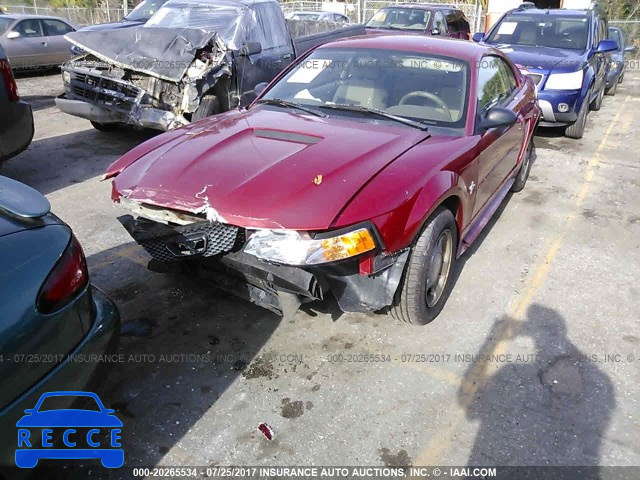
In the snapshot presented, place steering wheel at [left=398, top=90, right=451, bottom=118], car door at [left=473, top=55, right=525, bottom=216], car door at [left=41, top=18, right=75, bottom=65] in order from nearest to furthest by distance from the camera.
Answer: steering wheel at [left=398, top=90, right=451, bottom=118]
car door at [left=473, top=55, right=525, bottom=216]
car door at [left=41, top=18, right=75, bottom=65]

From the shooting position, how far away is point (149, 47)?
6.58 meters

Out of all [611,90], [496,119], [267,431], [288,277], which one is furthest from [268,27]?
[611,90]

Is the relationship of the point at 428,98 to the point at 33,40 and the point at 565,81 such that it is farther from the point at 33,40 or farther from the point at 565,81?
the point at 33,40

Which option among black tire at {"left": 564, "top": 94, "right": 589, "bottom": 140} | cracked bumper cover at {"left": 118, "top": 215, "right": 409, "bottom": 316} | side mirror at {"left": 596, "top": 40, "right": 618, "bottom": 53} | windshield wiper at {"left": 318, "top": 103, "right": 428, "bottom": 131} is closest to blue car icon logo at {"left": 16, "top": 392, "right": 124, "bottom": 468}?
cracked bumper cover at {"left": 118, "top": 215, "right": 409, "bottom": 316}

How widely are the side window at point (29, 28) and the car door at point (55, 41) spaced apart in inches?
6.5

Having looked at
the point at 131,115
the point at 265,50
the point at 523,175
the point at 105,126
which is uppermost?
the point at 265,50

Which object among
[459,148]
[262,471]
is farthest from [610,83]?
[262,471]

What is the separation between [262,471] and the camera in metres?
2.36

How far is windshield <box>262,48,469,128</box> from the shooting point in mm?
3643

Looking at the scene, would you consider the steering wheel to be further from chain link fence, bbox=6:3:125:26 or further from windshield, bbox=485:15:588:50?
chain link fence, bbox=6:3:125:26

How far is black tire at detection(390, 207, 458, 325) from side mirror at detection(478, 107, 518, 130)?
31.5 inches

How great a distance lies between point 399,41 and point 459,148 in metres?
1.35

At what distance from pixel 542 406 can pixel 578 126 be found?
6.46m

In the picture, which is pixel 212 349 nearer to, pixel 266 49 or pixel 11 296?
pixel 11 296
